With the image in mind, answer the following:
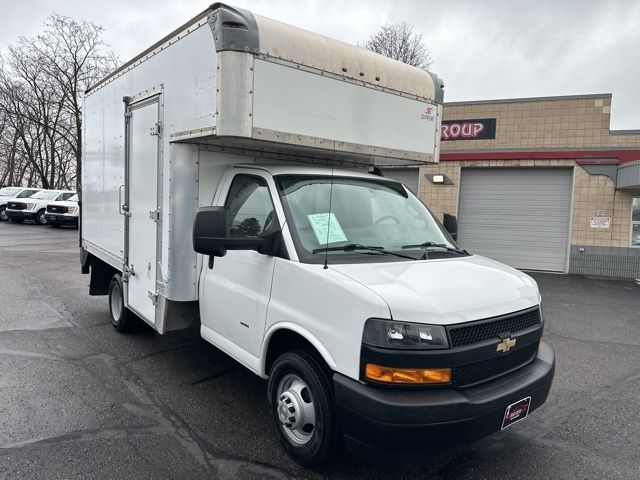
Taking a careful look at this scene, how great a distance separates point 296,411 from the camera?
302cm

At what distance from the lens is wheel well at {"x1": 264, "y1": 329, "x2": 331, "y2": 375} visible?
3.11 m

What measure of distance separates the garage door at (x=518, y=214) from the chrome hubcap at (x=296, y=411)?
12356 mm

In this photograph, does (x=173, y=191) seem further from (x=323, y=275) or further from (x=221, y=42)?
(x=323, y=275)

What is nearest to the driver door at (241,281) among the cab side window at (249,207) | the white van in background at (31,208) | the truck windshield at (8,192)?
the cab side window at (249,207)

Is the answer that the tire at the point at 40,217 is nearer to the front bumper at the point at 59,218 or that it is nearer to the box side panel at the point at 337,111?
the front bumper at the point at 59,218

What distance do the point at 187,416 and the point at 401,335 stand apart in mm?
2160

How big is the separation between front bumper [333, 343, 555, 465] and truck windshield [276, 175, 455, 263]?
919 millimetres

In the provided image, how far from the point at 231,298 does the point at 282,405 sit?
3.14 ft

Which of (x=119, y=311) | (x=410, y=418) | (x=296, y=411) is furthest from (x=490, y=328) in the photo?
(x=119, y=311)

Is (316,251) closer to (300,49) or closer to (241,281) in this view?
(241,281)

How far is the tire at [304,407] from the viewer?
2.84m

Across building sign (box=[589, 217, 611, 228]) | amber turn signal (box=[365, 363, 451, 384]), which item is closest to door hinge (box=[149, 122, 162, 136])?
amber turn signal (box=[365, 363, 451, 384])

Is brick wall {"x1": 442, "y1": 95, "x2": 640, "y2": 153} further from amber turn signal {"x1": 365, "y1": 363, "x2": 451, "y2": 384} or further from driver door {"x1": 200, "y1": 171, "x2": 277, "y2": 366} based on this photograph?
amber turn signal {"x1": 365, "y1": 363, "x2": 451, "y2": 384}

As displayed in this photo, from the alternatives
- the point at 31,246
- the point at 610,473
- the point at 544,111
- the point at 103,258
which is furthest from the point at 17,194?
the point at 610,473
